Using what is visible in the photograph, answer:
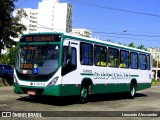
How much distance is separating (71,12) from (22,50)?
5179 centimetres

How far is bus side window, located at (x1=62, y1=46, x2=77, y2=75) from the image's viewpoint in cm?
1466

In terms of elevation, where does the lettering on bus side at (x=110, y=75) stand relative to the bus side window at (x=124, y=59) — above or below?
Answer: below

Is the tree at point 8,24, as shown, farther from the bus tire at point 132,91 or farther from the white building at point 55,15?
the white building at point 55,15

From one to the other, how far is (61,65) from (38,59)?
40.5 inches

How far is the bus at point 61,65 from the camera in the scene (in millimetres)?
14492

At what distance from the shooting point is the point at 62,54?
14.5 meters

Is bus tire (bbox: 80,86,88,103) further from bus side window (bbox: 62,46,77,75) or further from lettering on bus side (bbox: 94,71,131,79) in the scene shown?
bus side window (bbox: 62,46,77,75)

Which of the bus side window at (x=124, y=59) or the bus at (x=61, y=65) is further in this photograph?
the bus side window at (x=124, y=59)

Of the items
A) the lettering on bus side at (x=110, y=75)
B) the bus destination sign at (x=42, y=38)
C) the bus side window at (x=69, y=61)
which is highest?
the bus destination sign at (x=42, y=38)

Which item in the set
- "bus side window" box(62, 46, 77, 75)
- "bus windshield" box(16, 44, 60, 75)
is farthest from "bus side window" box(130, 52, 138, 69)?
"bus windshield" box(16, 44, 60, 75)

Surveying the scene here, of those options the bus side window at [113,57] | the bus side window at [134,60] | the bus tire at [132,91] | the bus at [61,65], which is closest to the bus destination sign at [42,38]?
the bus at [61,65]

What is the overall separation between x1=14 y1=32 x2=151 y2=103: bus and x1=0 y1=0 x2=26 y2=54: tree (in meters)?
10.6

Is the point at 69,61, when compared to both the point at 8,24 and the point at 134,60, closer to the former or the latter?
the point at 134,60

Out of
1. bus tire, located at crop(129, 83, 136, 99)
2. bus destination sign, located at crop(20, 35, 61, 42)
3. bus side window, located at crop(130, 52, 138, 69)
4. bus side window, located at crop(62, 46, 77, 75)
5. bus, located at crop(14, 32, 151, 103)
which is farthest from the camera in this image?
bus tire, located at crop(129, 83, 136, 99)
